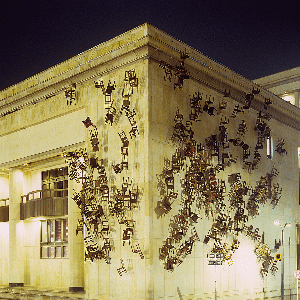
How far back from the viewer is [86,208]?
31.2 metres

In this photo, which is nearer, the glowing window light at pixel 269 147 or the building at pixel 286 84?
the glowing window light at pixel 269 147

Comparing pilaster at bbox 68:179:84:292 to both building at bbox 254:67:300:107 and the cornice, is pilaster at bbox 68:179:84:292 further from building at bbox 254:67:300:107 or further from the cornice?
building at bbox 254:67:300:107

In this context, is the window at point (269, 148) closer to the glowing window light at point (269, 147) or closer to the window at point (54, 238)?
the glowing window light at point (269, 147)

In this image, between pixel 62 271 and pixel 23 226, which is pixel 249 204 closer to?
pixel 62 271

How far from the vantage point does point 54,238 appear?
125 feet

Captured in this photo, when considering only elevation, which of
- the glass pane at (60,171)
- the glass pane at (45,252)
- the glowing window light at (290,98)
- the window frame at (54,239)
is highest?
the glowing window light at (290,98)

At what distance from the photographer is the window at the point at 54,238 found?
121 feet

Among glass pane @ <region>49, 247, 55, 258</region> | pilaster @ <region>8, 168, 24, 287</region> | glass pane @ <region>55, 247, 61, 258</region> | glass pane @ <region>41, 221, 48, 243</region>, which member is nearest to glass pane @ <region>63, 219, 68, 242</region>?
glass pane @ <region>55, 247, 61, 258</region>

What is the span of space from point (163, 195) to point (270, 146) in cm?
1551

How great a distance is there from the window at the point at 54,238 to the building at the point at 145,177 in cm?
11

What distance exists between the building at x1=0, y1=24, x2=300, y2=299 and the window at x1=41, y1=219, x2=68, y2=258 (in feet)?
0.35

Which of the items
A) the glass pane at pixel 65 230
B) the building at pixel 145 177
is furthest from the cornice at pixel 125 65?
the glass pane at pixel 65 230

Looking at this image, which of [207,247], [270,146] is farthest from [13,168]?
[270,146]

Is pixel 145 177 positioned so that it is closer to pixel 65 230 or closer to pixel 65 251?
pixel 65 230
